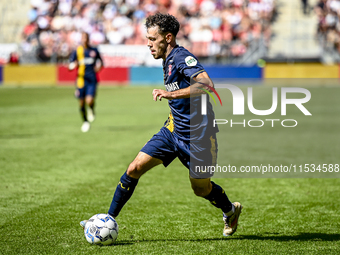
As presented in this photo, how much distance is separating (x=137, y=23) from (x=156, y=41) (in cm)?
2577

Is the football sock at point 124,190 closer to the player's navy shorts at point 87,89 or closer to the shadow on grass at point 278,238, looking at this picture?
the shadow on grass at point 278,238

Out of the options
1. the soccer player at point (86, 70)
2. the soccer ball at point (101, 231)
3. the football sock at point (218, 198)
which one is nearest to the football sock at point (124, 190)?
the soccer ball at point (101, 231)

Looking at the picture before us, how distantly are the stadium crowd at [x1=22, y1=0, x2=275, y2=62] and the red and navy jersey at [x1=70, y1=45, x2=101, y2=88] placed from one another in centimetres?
1432

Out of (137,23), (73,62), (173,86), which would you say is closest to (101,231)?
(173,86)

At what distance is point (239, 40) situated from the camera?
28016 mm

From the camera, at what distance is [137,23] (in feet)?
97.3

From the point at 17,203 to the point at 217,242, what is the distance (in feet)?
8.82

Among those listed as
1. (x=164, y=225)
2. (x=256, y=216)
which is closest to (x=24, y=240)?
(x=164, y=225)

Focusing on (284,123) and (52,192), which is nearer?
(52,192)

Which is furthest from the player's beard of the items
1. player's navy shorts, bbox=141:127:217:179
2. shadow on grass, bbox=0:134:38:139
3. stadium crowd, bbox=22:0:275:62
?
stadium crowd, bbox=22:0:275:62

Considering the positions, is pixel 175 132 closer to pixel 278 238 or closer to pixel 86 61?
pixel 278 238

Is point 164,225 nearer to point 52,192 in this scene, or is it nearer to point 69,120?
point 52,192

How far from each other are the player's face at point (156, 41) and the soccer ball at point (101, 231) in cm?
164

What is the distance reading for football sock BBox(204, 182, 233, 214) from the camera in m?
4.84
